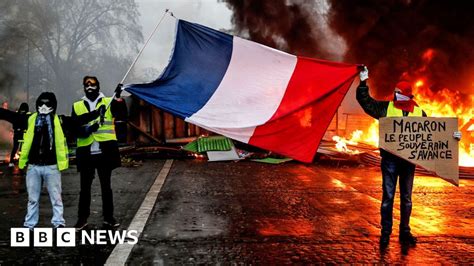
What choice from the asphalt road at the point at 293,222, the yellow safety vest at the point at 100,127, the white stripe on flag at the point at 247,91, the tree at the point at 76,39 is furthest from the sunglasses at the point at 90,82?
the tree at the point at 76,39

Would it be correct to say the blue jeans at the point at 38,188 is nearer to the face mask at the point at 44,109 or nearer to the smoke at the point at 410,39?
the face mask at the point at 44,109

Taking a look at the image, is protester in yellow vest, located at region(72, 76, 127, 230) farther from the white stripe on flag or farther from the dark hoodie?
the white stripe on flag

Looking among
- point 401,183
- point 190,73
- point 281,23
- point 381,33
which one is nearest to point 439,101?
point 381,33

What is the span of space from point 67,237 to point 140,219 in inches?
47.0

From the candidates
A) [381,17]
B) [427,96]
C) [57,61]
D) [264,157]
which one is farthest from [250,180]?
[57,61]

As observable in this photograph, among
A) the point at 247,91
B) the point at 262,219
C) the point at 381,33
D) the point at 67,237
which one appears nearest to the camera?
the point at 67,237

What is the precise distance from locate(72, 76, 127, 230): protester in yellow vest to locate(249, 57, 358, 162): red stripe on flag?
174 centimetres

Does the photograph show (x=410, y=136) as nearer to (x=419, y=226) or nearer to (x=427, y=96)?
(x=419, y=226)

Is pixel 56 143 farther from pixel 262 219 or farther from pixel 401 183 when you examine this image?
pixel 401 183

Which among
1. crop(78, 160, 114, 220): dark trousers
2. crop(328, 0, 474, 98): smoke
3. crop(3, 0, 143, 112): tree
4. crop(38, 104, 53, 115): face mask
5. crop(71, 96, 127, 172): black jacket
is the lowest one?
crop(78, 160, 114, 220): dark trousers

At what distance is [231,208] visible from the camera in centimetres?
729

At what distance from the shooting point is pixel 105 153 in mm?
5867

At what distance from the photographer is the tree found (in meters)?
36.3

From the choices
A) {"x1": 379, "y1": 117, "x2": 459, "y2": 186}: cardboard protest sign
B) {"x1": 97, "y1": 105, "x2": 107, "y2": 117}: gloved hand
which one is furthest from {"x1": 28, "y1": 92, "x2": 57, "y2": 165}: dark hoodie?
{"x1": 379, "y1": 117, "x2": 459, "y2": 186}: cardboard protest sign
